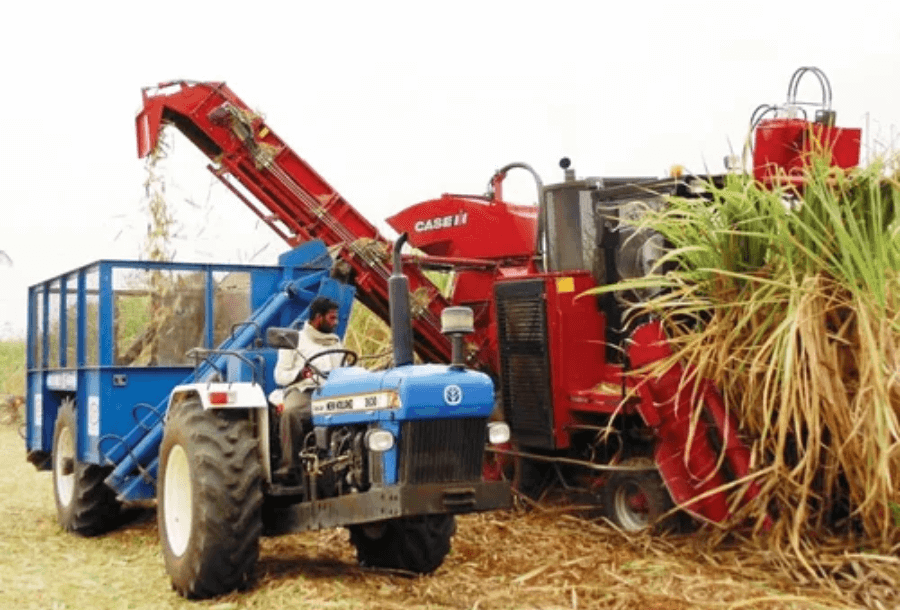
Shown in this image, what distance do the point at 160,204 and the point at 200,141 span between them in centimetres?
71

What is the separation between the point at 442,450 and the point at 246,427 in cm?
115

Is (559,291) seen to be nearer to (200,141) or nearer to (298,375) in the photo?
(298,375)

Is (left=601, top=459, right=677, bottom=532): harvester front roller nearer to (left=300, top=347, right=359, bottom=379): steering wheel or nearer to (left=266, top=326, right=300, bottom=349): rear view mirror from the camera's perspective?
(left=300, top=347, right=359, bottom=379): steering wheel

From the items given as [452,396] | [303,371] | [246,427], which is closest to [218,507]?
[246,427]

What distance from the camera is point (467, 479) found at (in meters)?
6.34

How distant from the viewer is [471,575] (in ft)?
22.9

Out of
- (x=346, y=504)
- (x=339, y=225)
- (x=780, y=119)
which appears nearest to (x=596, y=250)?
(x=780, y=119)

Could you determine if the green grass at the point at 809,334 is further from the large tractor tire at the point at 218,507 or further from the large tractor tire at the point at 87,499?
the large tractor tire at the point at 87,499

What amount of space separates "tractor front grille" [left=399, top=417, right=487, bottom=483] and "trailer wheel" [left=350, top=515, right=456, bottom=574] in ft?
1.85

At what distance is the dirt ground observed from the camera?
611 centimetres

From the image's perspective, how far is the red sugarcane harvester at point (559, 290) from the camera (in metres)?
7.45

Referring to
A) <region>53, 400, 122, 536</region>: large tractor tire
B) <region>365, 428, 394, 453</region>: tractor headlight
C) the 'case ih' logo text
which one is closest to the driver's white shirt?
<region>365, 428, 394, 453</region>: tractor headlight

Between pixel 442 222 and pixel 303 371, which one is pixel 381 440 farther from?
pixel 442 222

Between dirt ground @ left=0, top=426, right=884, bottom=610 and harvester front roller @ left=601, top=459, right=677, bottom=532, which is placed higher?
harvester front roller @ left=601, top=459, right=677, bottom=532
